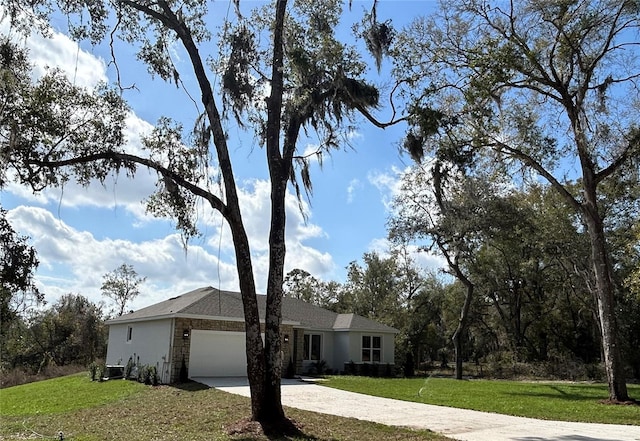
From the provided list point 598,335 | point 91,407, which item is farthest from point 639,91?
point 598,335

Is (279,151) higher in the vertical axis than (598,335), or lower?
higher

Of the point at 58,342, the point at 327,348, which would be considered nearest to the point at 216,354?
the point at 327,348

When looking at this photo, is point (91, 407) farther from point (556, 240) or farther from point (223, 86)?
point (556, 240)

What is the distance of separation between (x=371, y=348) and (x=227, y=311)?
8442 mm

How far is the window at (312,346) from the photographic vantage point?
23798mm

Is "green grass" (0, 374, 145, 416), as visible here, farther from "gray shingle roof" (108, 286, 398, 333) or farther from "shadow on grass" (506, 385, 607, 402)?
"shadow on grass" (506, 385, 607, 402)

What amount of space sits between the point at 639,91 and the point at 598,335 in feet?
63.1

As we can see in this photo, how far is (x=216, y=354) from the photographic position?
18875mm

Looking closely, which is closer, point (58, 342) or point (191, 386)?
point (191, 386)

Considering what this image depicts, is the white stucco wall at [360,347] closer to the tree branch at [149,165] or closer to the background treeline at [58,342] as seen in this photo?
the background treeline at [58,342]

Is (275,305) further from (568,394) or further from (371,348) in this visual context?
(371,348)

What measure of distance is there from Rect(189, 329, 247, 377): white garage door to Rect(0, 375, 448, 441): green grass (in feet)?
6.16

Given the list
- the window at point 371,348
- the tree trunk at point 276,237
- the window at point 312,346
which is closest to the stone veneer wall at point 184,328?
the window at point 312,346

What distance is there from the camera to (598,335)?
2945cm
